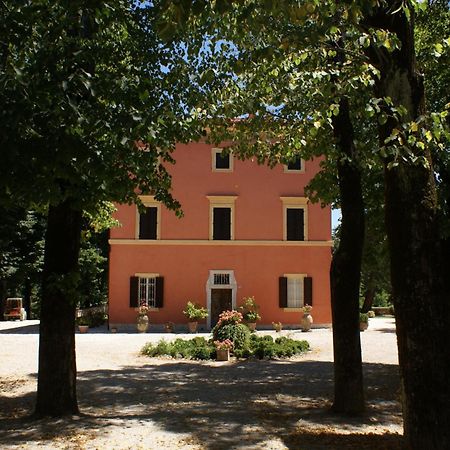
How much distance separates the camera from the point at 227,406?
930cm

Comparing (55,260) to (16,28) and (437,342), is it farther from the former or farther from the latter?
(437,342)

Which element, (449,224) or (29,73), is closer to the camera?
(29,73)

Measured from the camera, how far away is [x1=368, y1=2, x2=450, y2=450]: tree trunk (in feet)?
14.6

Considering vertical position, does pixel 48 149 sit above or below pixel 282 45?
below

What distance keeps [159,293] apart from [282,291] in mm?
6349

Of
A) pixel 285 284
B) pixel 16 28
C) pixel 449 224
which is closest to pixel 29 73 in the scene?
pixel 16 28

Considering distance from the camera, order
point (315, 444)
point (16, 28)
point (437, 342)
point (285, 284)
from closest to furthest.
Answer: point (437, 342), point (16, 28), point (315, 444), point (285, 284)

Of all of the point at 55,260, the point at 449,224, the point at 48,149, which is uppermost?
the point at 48,149

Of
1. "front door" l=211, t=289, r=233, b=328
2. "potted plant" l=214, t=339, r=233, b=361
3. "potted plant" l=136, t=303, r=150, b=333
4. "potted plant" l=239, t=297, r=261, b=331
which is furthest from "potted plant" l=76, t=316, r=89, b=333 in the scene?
"potted plant" l=214, t=339, r=233, b=361

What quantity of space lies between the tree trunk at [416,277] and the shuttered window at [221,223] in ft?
77.7

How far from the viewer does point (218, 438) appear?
6758 mm

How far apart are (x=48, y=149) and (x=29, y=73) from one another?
93 cm

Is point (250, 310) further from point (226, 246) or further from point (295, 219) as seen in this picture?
point (295, 219)

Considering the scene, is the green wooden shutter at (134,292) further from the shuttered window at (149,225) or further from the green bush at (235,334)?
the green bush at (235,334)
